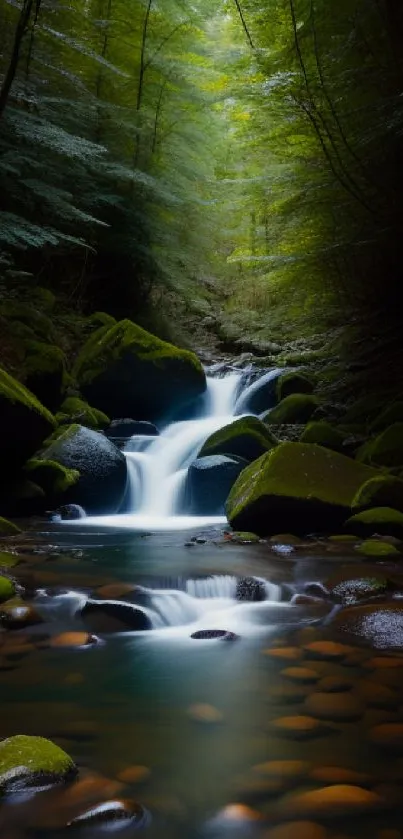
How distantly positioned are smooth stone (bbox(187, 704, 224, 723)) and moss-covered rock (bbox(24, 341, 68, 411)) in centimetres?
778

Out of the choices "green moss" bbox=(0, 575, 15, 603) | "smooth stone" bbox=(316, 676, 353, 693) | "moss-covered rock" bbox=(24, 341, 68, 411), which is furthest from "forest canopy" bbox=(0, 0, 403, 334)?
"smooth stone" bbox=(316, 676, 353, 693)

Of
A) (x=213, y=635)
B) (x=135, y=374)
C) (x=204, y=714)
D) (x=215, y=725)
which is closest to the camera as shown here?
(x=215, y=725)

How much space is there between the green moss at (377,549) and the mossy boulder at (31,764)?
3816 millimetres

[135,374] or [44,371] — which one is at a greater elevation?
[135,374]

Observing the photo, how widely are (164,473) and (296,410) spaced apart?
8.42 ft

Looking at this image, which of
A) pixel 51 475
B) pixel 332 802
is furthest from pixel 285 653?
pixel 51 475

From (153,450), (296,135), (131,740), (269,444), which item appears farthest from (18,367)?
(131,740)

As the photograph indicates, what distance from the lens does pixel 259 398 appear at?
12.2 m

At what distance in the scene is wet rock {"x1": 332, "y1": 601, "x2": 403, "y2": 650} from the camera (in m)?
3.21

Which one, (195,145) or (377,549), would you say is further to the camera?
(195,145)

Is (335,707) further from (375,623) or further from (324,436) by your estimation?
(324,436)

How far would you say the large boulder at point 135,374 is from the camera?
1145cm

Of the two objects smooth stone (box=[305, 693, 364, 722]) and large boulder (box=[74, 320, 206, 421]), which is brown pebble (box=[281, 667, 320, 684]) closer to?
smooth stone (box=[305, 693, 364, 722])

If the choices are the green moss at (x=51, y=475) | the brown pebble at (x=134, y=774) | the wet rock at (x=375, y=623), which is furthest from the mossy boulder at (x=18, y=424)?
the brown pebble at (x=134, y=774)
